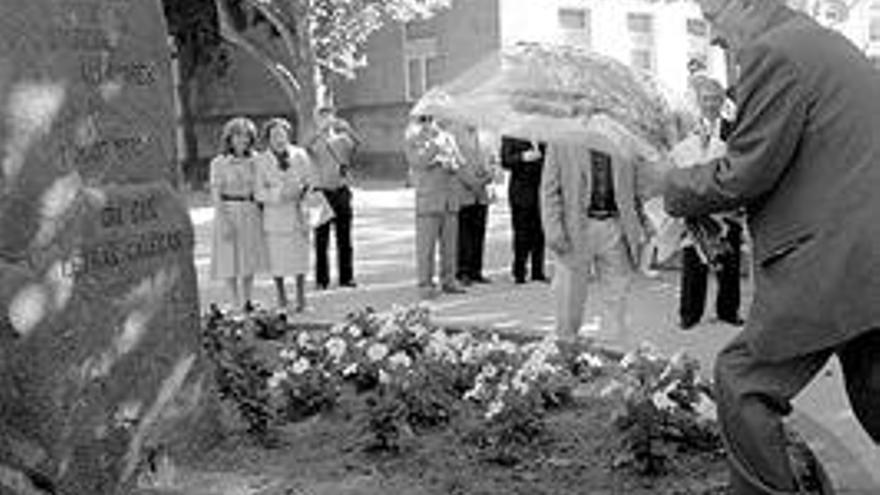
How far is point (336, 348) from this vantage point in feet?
23.9

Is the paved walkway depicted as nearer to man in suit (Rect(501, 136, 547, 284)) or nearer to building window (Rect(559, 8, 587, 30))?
man in suit (Rect(501, 136, 547, 284))

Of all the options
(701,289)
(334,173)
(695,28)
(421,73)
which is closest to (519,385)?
(701,289)

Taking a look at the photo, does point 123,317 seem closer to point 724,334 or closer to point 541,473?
point 541,473

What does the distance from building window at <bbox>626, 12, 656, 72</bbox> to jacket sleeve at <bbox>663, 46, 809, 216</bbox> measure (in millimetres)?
34462

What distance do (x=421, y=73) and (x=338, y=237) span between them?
23.1m

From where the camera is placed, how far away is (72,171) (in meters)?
5.37

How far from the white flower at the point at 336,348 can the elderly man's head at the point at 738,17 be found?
317cm

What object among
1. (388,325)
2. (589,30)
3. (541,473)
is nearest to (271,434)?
(541,473)

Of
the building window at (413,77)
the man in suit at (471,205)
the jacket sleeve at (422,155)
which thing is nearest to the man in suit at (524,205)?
the man in suit at (471,205)

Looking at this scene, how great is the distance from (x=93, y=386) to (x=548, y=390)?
2.20 m

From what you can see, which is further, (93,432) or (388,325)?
(388,325)

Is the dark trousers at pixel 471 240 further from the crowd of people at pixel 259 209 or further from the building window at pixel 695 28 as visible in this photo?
the building window at pixel 695 28

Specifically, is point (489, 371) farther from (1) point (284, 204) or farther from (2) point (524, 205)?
(2) point (524, 205)

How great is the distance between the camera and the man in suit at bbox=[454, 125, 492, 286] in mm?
14180
